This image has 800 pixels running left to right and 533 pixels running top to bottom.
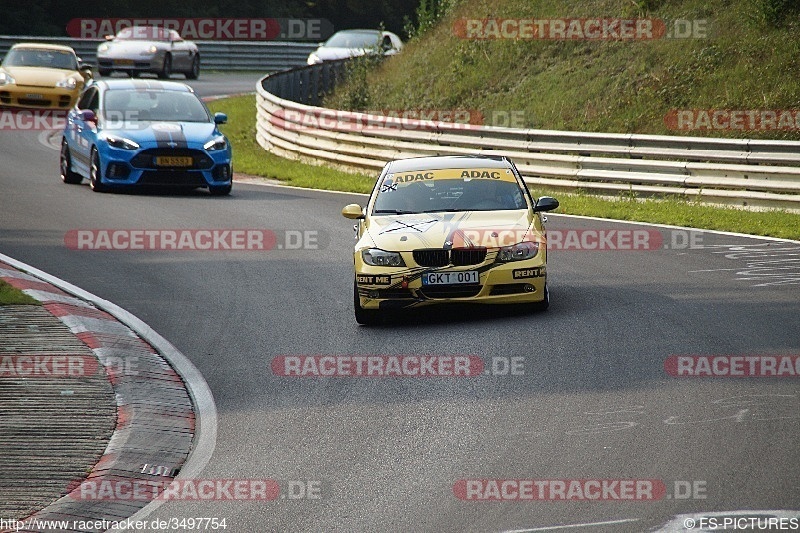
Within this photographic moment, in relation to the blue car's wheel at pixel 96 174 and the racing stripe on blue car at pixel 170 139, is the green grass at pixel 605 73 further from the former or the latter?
the blue car's wheel at pixel 96 174

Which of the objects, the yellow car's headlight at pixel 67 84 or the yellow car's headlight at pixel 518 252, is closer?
the yellow car's headlight at pixel 518 252

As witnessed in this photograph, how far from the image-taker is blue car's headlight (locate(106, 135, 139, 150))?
1995cm

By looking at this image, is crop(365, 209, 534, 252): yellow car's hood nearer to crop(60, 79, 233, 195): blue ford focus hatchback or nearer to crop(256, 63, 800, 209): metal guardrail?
crop(256, 63, 800, 209): metal guardrail

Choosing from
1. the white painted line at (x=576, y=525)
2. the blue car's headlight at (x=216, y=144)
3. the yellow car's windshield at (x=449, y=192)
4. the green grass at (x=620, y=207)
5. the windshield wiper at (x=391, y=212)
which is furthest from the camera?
the blue car's headlight at (x=216, y=144)

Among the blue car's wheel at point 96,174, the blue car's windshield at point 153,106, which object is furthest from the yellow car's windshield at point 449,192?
the blue car's windshield at point 153,106

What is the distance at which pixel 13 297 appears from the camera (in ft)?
38.2

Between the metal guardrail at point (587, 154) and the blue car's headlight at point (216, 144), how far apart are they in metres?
4.04

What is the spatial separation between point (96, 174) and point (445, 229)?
34.1ft

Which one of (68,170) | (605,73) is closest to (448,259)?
(68,170)

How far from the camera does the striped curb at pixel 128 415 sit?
687 centimetres

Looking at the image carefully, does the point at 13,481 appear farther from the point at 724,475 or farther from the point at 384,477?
the point at 724,475

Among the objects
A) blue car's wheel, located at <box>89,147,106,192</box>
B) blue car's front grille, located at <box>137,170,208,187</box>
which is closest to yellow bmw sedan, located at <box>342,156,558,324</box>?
blue car's front grille, located at <box>137,170,208,187</box>

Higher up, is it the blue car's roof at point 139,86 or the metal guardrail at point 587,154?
the blue car's roof at point 139,86

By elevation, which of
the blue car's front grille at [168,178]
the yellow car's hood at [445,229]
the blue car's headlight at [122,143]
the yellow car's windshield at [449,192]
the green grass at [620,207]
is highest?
the yellow car's windshield at [449,192]
